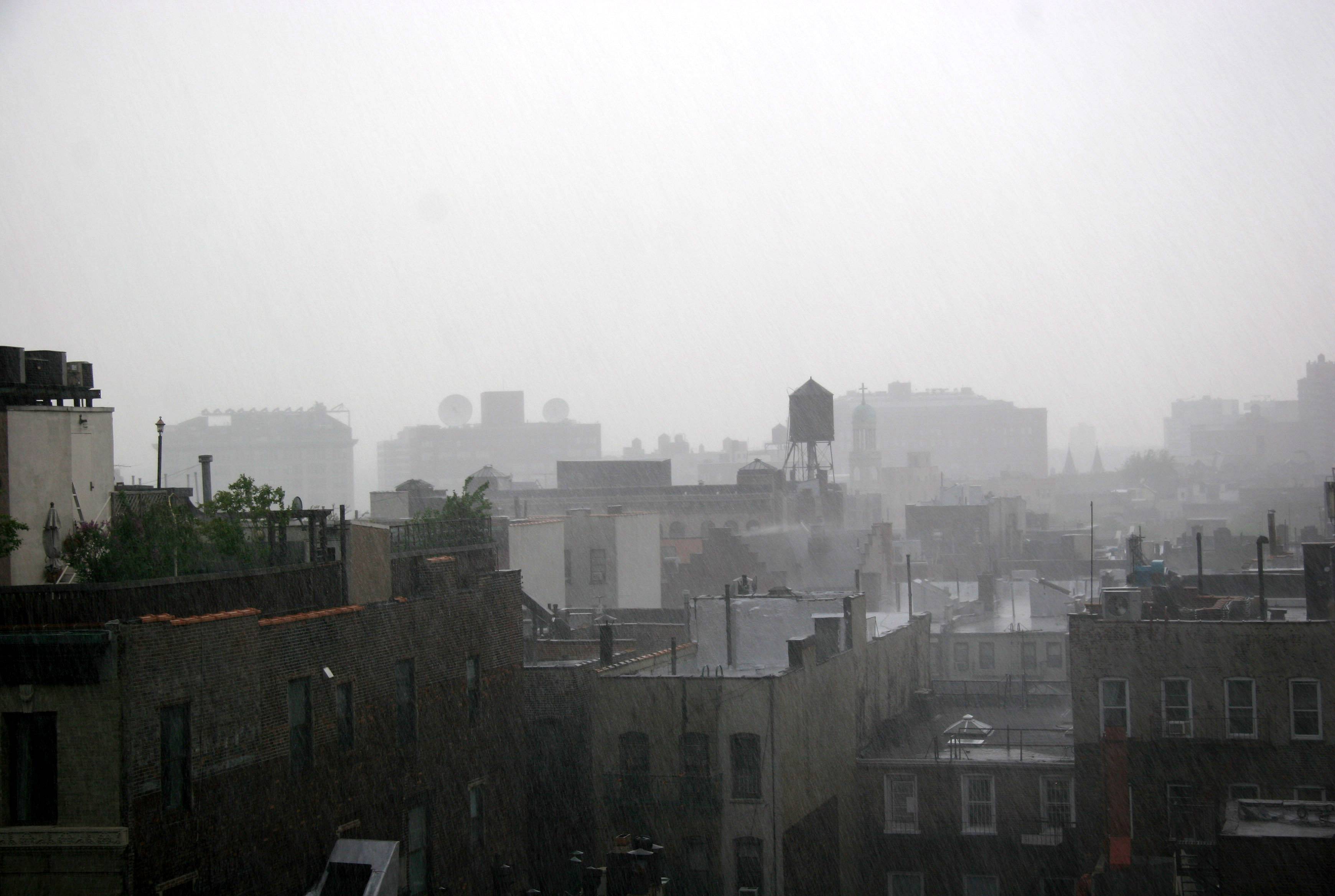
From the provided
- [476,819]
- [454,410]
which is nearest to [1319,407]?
[454,410]

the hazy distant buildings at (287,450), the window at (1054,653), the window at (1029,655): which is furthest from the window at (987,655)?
the hazy distant buildings at (287,450)

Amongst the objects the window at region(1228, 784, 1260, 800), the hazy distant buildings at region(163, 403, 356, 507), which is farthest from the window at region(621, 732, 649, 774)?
the hazy distant buildings at region(163, 403, 356, 507)

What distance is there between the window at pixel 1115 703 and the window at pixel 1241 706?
173cm

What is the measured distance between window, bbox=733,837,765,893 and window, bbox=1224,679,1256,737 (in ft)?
29.3

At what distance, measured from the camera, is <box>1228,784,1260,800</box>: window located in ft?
76.6

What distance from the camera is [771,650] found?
97.6 ft

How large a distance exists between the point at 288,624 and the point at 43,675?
3389mm

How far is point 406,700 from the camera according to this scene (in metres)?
18.7

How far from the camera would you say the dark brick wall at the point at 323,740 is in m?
13.5

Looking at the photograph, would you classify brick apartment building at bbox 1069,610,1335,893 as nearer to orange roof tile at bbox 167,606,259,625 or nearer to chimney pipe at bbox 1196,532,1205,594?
chimney pipe at bbox 1196,532,1205,594

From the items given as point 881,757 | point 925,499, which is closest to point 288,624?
point 881,757

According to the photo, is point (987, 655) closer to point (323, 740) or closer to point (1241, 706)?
point (1241, 706)

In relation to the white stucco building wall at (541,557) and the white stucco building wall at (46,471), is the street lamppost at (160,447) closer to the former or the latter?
the white stucco building wall at (46,471)

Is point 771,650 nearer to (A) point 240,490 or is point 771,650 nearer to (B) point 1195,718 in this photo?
(B) point 1195,718
